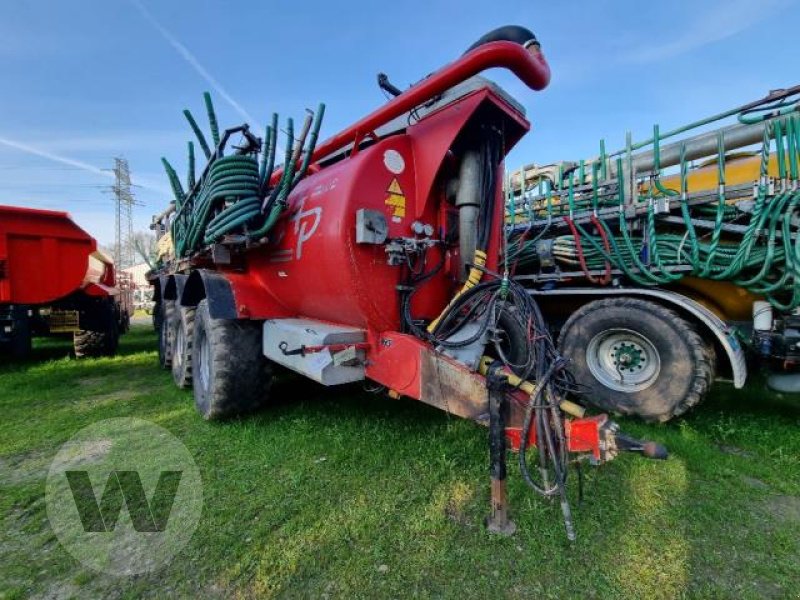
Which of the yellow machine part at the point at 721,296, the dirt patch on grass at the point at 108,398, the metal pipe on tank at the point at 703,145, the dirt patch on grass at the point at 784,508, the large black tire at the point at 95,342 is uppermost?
the metal pipe on tank at the point at 703,145

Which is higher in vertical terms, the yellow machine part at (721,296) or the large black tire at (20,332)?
the yellow machine part at (721,296)

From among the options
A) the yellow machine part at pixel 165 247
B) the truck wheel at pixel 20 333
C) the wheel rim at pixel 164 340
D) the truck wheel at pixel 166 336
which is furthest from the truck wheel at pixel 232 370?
the truck wheel at pixel 20 333

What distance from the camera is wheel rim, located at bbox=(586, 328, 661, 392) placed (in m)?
3.65

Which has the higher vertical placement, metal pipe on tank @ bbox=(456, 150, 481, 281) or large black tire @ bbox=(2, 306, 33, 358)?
metal pipe on tank @ bbox=(456, 150, 481, 281)

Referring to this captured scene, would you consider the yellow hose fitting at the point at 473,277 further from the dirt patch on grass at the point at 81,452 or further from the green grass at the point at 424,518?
the dirt patch on grass at the point at 81,452

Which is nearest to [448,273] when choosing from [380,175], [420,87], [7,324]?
[380,175]

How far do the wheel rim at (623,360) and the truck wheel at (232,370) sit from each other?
296 centimetres

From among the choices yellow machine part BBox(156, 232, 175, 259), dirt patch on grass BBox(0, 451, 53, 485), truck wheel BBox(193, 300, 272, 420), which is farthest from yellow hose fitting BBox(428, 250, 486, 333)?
yellow machine part BBox(156, 232, 175, 259)

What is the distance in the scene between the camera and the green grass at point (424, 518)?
1842 millimetres

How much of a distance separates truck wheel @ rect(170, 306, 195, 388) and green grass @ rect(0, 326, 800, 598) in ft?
3.26

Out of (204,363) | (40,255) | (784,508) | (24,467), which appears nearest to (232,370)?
(204,363)

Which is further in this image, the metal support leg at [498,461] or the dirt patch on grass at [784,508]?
the dirt patch on grass at [784,508]

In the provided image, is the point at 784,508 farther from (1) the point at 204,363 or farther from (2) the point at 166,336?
(2) the point at 166,336

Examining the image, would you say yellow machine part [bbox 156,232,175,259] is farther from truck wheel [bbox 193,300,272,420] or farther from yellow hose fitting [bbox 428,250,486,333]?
yellow hose fitting [bbox 428,250,486,333]
